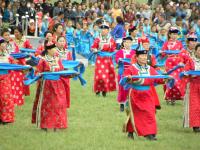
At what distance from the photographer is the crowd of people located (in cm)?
1212

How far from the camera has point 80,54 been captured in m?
28.3

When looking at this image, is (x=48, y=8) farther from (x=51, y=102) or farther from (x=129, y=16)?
(x=51, y=102)

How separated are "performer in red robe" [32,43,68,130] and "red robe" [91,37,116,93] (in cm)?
478

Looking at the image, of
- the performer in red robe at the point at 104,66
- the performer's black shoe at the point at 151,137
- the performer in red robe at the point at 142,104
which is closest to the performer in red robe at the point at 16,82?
the performer in red robe at the point at 104,66

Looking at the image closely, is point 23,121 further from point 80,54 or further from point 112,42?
point 80,54

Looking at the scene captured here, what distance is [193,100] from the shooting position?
13.2 meters

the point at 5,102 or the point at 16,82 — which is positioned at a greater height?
the point at 5,102

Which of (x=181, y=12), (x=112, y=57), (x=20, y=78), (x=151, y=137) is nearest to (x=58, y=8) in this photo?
(x=181, y=12)

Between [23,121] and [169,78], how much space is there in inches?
135

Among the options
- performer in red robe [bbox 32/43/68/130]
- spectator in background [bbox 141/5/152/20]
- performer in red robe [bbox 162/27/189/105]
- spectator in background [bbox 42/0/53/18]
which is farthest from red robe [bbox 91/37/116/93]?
spectator in background [bbox 141/5/152/20]

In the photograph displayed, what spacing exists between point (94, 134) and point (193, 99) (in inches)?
71.5

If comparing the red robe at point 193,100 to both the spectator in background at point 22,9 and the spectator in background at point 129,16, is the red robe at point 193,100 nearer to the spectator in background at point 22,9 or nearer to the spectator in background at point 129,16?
the spectator in background at point 22,9

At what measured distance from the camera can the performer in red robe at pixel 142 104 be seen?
1198 centimetres

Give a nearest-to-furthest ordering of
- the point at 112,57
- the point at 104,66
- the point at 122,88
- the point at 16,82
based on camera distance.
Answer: the point at 122,88, the point at 16,82, the point at 104,66, the point at 112,57
